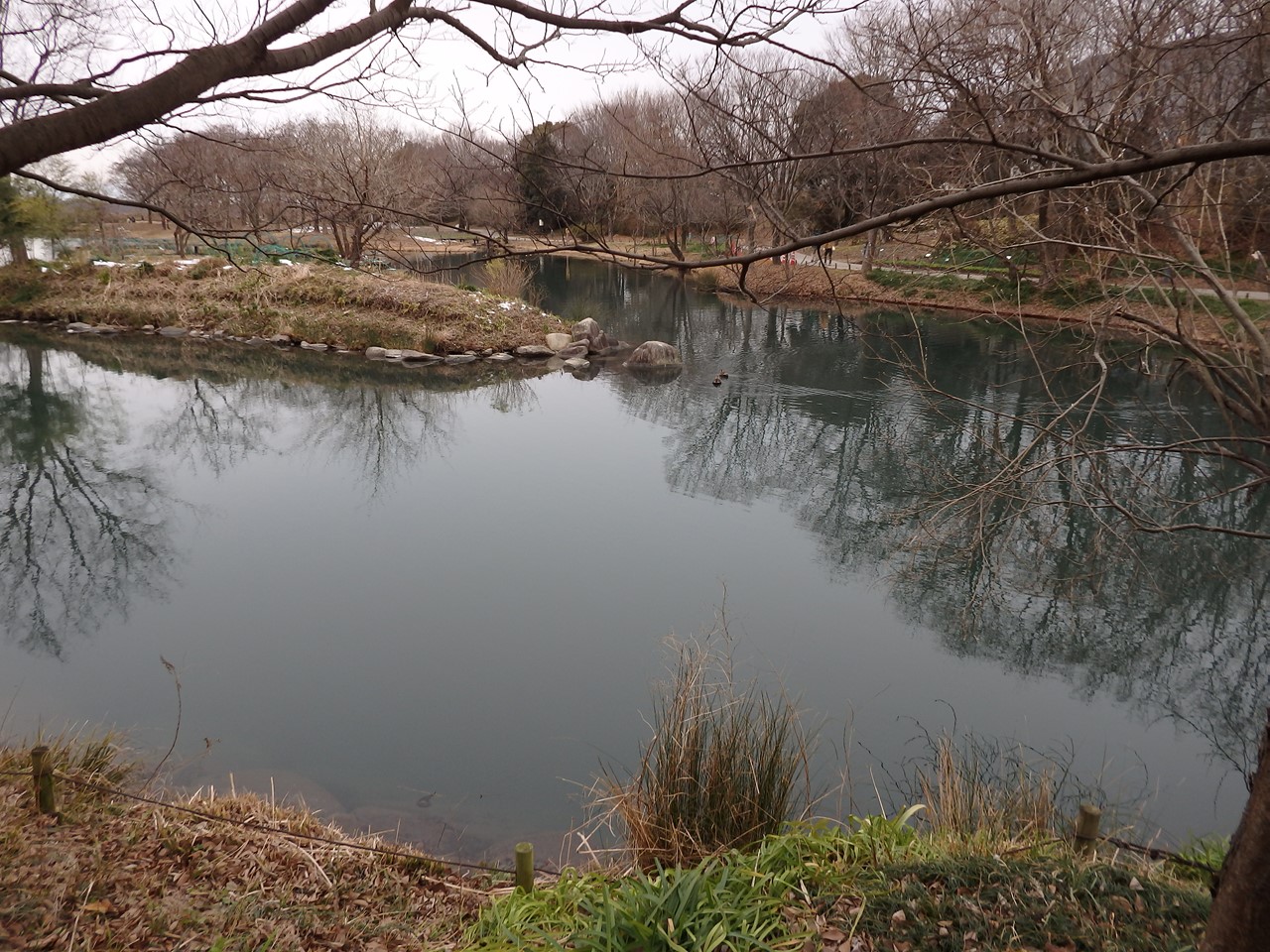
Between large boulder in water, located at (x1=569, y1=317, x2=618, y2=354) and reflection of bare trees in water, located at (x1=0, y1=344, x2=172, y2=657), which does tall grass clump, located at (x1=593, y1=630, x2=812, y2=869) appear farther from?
large boulder in water, located at (x1=569, y1=317, x2=618, y2=354)

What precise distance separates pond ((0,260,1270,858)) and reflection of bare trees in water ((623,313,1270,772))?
0.12ft

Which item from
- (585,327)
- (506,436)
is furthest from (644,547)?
(585,327)

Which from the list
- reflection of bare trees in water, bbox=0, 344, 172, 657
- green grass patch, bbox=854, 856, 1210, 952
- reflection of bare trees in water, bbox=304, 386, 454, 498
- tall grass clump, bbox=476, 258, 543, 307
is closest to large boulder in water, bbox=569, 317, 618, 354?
tall grass clump, bbox=476, 258, 543, 307

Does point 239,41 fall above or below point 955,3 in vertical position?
below

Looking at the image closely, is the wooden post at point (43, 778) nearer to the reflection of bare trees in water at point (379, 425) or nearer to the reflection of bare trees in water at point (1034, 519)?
the reflection of bare trees in water at point (1034, 519)

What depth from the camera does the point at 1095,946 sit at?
190 cm

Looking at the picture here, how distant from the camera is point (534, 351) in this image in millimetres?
15141

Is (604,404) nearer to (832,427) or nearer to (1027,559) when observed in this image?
(832,427)

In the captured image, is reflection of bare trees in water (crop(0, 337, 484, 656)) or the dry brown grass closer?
the dry brown grass

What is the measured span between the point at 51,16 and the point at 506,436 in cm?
703

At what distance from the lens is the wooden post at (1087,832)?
2.61m

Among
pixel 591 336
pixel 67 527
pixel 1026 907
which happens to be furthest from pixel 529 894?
pixel 591 336

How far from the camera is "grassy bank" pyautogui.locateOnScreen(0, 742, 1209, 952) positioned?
2.06 metres

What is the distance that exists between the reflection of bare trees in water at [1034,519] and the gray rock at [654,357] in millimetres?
2155
